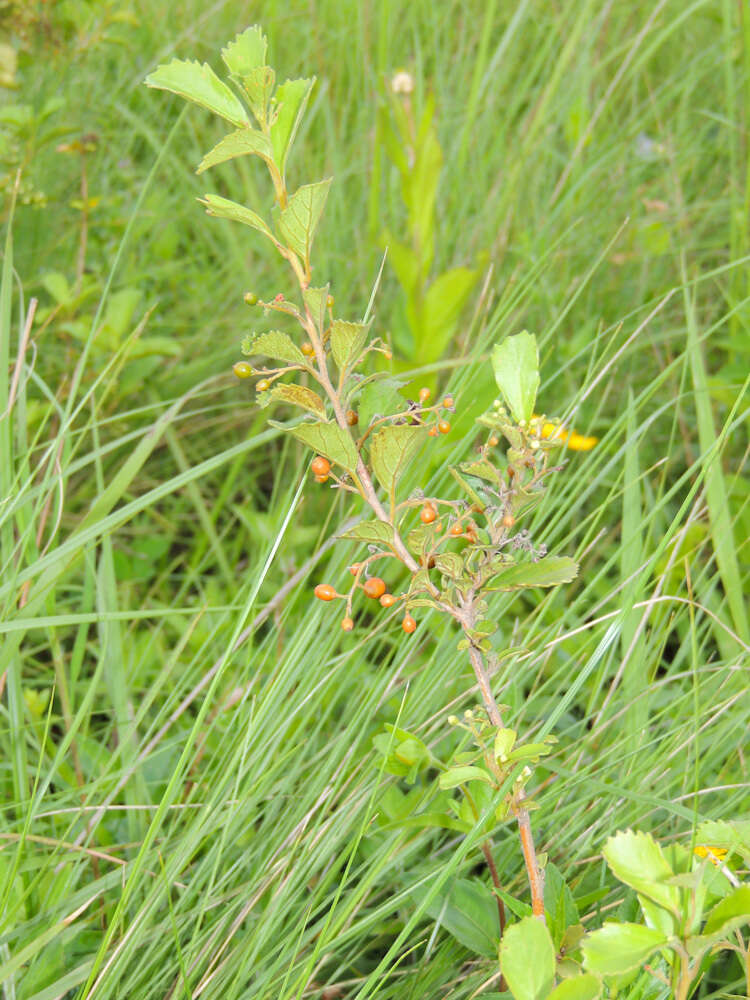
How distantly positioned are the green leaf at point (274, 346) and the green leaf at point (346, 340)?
0.02 metres

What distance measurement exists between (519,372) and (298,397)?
0.12m

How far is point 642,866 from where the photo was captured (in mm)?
456

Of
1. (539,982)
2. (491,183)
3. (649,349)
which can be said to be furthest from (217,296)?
(539,982)

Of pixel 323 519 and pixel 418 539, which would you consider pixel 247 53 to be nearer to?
pixel 418 539

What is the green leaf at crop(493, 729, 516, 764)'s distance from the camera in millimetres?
540

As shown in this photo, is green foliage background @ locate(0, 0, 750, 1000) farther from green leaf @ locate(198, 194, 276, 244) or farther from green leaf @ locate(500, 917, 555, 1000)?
green leaf @ locate(198, 194, 276, 244)

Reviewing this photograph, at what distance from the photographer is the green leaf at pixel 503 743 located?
21.2 inches

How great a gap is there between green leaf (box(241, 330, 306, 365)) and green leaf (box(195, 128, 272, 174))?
0.30ft

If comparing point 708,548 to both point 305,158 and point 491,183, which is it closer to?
point 491,183

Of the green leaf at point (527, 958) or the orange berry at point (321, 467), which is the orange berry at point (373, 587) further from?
the green leaf at point (527, 958)

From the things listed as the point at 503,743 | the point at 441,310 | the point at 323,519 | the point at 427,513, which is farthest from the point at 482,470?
the point at 323,519

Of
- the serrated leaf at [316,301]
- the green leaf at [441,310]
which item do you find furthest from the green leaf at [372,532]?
the green leaf at [441,310]

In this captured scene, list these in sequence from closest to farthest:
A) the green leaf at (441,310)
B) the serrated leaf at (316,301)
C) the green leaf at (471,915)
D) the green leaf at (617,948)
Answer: the green leaf at (617,948)
the serrated leaf at (316,301)
the green leaf at (471,915)
the green leaf at (441,310)

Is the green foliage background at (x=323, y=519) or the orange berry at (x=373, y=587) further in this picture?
the green foliage background at (x=323, y=519)
